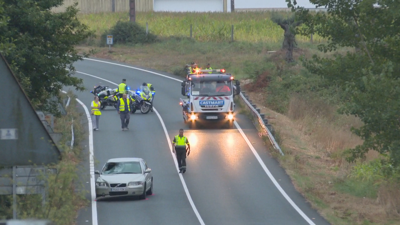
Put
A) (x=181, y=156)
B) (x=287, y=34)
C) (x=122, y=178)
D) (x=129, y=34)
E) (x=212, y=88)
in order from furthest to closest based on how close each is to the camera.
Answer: (x=129, y=34), (x=287, y=34), (x=212, y=88), (x=181, y=156), (x=122, y=178)

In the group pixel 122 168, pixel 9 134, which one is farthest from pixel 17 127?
pixel 122 168

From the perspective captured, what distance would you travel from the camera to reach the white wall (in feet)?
263

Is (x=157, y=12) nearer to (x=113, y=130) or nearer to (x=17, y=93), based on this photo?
(x=113, y=130)

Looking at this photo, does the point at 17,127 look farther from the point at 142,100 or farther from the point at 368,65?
the point at 142,100

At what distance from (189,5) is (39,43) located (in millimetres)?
58222

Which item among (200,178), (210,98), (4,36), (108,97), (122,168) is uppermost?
(4,36)

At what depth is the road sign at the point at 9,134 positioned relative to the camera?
11.1 meters

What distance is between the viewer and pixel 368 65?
19172mm

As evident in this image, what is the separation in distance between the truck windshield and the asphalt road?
1915 millimetres

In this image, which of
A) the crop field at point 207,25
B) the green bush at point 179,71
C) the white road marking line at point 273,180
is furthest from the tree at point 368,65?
the crop field at point 207,25

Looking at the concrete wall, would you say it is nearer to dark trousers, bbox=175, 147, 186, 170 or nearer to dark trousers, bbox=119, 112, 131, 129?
dark trousers, bbox=175, 147, 186, 170

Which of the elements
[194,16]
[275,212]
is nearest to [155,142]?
[275,212]

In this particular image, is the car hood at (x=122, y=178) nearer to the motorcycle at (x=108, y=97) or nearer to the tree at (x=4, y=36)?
the tree at (x=4, y=36)

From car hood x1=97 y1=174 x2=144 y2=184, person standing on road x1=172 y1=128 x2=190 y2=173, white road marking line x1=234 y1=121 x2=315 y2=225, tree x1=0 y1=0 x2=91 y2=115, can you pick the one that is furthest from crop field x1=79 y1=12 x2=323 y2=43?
car hood x1=97 y1=174 x2=144 y2=184
